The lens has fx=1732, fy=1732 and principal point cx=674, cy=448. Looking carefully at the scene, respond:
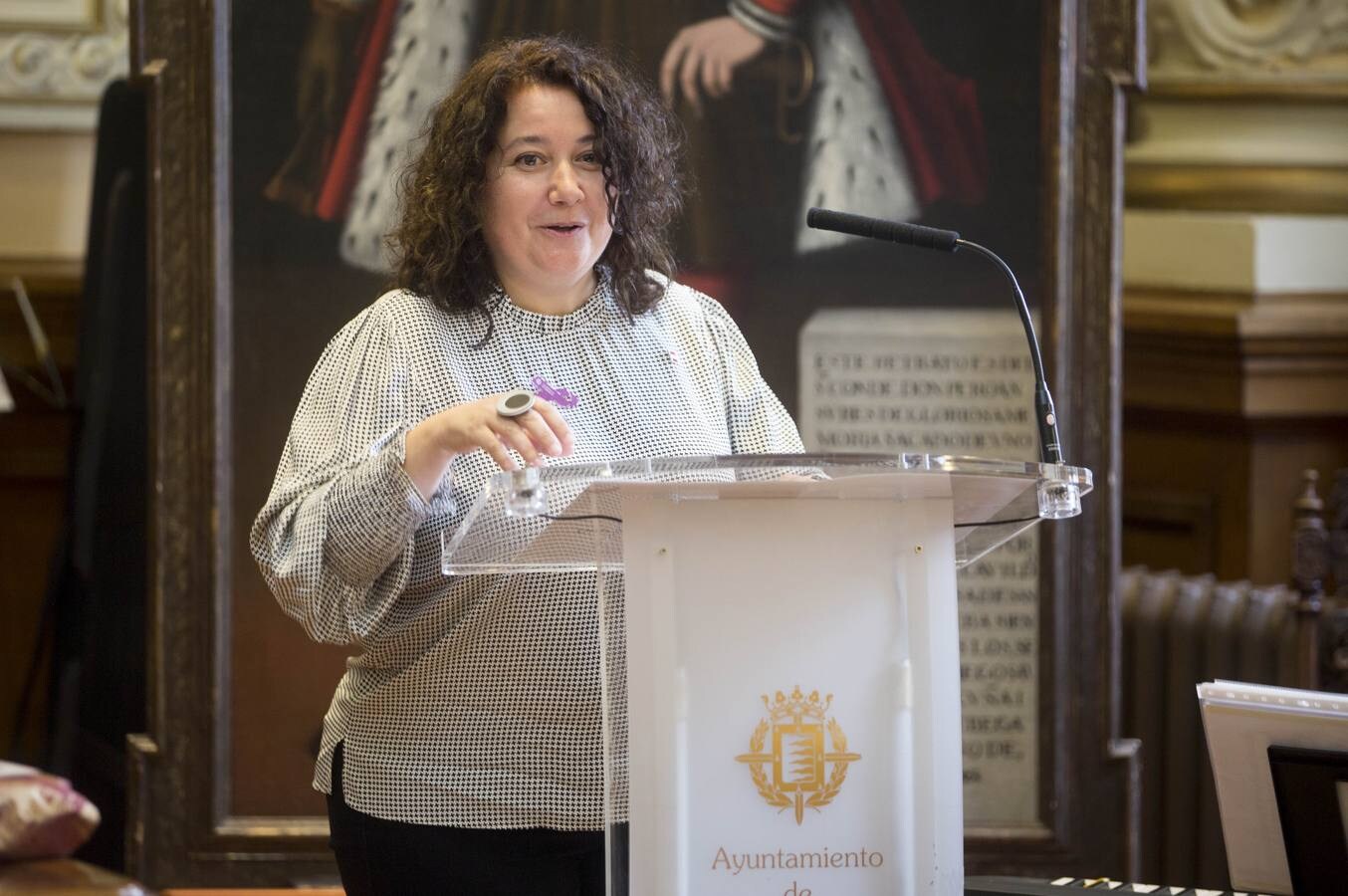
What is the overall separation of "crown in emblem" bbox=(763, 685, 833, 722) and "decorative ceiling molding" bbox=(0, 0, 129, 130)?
3.10 metres

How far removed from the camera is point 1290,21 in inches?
150

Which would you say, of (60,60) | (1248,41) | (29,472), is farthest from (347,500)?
(1248,41)

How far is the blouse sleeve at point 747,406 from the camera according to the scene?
6.63 feet

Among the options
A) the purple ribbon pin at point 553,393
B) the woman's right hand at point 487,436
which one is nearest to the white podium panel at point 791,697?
the woman's right hand at point 487,436

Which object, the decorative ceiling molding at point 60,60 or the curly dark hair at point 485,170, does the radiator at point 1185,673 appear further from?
the decorative ceiling molding at point 60,60

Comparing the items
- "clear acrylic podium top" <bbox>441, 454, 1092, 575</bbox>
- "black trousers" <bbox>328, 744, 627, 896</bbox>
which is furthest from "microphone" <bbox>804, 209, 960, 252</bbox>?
"black trousers" <bbox>328, 744, 627, 896</bbox>

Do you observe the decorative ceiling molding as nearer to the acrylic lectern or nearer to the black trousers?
the black trousers

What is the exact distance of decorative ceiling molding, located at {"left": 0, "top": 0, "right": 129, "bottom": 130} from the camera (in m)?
3.99

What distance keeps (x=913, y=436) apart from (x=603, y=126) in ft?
4.97

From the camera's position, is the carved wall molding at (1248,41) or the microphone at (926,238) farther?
the carved wall molding at (1248,41)

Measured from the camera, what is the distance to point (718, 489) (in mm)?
1432

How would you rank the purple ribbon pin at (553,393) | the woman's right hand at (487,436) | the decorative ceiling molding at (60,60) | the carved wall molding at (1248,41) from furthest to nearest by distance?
the decorative ceiling molding at (60,60), the carved wall molding at (1248,41), the purple ribbon pin at (553,393), the woman's right hand at (487,436)

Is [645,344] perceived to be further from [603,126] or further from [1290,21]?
[1290,21]

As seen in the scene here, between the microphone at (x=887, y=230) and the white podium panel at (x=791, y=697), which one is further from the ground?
the microphone at (x=887, y=230)
